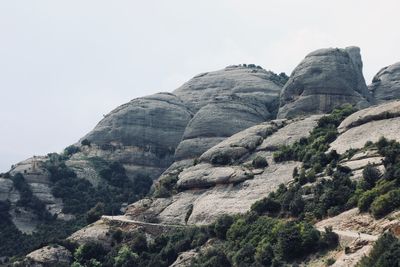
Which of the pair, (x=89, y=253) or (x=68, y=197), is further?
(x=68, y=197)

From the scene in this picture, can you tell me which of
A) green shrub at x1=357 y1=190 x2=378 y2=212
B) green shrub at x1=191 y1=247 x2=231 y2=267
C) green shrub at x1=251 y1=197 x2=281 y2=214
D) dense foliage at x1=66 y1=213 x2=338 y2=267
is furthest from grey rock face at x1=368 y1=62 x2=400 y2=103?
green shrub at x1=357 y1=190 x2=378 y2=212

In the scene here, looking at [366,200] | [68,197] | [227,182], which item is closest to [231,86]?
[68,197]

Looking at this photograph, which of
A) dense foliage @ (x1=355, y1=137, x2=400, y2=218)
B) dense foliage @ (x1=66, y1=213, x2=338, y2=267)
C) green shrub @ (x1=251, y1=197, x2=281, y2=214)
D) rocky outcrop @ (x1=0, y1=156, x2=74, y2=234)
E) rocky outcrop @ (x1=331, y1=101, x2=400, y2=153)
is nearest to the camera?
dense foliage @ (x1=355, y1=137, x2=400, y2=218)

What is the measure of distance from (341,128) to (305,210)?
21850 millimetres

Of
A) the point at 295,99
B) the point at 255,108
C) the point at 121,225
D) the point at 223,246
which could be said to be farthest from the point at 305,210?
the point at 255,108

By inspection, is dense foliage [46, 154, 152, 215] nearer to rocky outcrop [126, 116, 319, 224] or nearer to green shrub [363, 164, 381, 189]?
rocky outcrop [126, 116, 319, 224]

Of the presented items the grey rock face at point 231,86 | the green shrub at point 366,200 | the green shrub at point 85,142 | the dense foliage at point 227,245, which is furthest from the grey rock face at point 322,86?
the green shrub at point 366,200

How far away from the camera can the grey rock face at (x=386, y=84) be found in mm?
116188

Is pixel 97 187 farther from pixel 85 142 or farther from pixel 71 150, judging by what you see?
pixel 71 150

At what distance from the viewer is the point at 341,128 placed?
7519 cm

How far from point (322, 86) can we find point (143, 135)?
37411 millimetres

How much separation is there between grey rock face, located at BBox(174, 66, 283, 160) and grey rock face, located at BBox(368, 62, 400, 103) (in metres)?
19.0

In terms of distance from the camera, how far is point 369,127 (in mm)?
69250

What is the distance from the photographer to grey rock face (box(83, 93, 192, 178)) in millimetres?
120312
